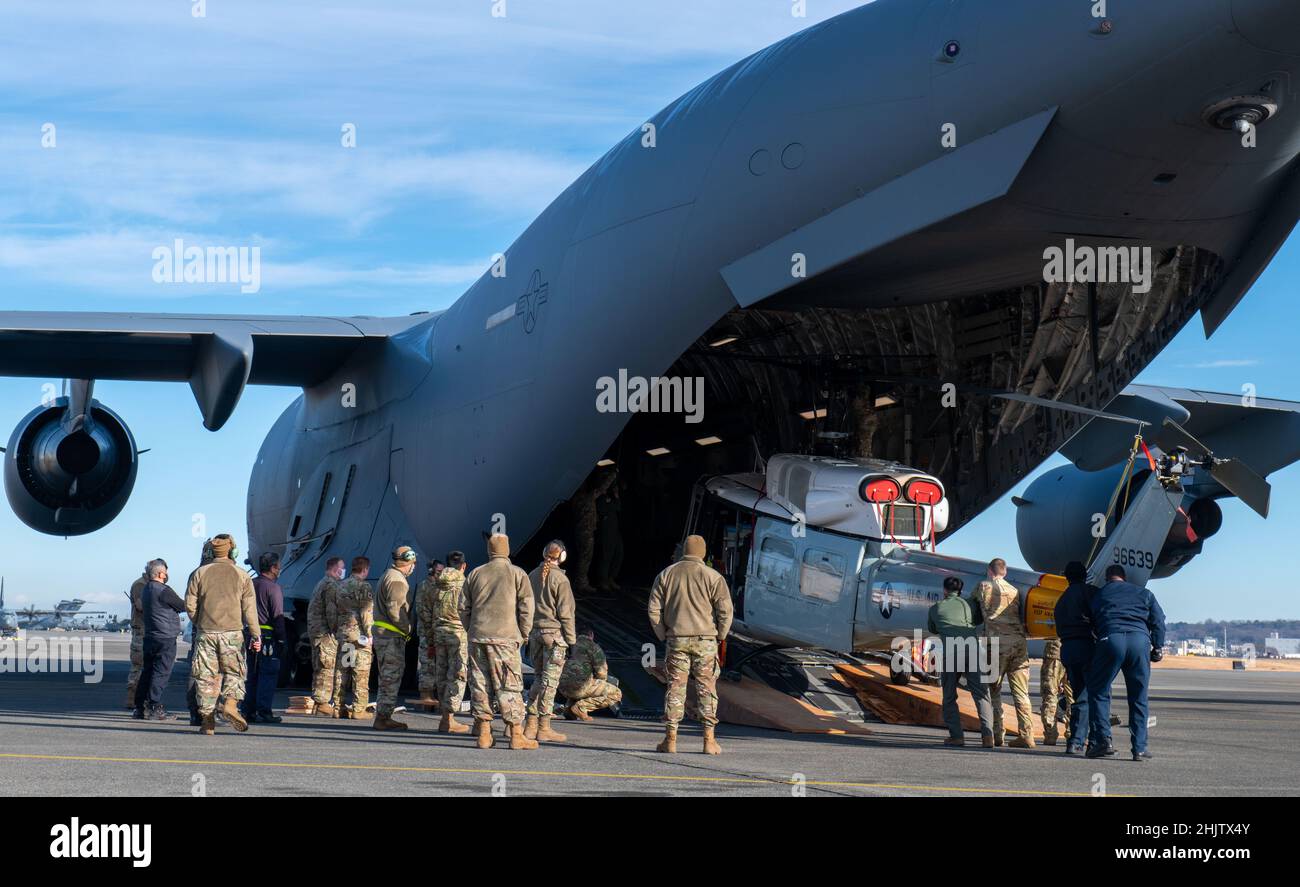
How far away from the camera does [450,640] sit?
1328 cm

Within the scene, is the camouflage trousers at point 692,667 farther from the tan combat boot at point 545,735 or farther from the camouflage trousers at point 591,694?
the camouflage trousers at point 591,694

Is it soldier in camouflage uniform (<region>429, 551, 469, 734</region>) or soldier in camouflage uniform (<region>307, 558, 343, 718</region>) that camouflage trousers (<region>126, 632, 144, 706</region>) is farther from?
soldier in camouflage uniform (<region>429, 551, 469, 734</region>)

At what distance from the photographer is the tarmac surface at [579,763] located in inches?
337

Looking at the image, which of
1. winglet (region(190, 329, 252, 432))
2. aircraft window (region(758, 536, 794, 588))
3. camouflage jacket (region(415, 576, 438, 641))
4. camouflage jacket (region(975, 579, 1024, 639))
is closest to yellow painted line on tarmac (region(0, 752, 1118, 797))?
camouflage jacket (region(975, 579, 1024, 639))

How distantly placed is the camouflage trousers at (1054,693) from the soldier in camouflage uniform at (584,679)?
4401 millimetres

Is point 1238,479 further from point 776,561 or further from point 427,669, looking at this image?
point 427,669

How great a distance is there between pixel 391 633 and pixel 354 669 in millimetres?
1317

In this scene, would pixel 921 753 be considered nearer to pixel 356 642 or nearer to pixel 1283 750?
pixel 1283 750

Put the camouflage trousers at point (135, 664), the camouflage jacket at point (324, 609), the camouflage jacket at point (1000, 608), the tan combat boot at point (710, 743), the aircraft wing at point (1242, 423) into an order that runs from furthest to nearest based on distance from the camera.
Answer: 1. the aircraft wing at point (1242, 423)
2. the camouflage trousers at point (135, 664)
3. the camouflage jacket at point (324, 609)
4. the camouflage jacket at point (1000, 608)
5. the tan combat boot at point (710, 743)

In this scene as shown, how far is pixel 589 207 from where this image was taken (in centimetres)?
1498

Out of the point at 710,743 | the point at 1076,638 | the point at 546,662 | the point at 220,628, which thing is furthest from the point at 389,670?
the point at 1076,638

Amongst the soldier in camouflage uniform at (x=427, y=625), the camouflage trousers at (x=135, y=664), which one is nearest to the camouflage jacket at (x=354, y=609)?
the soldier in camouflage uniform at (x=427, y=625)
